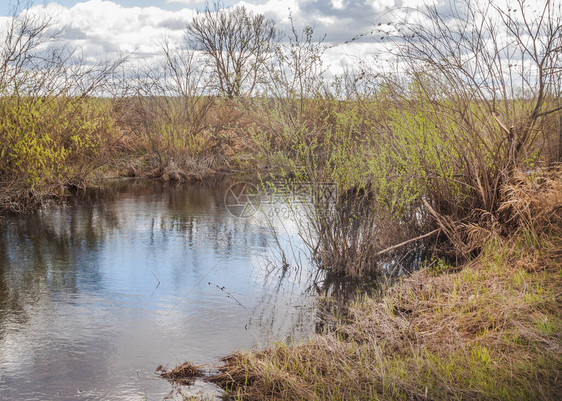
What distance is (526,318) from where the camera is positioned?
17.3 feet

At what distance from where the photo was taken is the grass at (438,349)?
13.3 ft

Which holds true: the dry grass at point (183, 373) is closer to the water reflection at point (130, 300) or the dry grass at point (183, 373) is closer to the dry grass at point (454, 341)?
the water reflection at point (130, 300)

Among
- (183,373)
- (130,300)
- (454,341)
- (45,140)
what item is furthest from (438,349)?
(45,140)

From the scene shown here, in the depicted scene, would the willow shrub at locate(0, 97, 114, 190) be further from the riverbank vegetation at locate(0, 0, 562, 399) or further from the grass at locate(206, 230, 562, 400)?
the grass at locate(206, 230, 562, 400)

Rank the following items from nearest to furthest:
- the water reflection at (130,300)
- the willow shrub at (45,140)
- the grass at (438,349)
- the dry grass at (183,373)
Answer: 1. the grass at (438,349)
2. the dry grass at (183,373)
3. the water reflection at (130,300)
4. the willow shrub at (45,140)

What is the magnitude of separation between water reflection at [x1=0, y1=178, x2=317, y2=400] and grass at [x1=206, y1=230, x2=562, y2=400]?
66 cm

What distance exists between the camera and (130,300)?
23.0ft

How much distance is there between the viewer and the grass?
406 centimetres

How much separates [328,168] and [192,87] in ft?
43.6

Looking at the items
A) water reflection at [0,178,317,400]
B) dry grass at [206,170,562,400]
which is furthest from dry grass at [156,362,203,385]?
dry grass at [206,170,562,400]

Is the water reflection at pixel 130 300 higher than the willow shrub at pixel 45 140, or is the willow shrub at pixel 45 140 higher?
the willow shrub at pixel 45 140

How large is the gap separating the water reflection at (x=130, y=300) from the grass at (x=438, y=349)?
2.17 feet

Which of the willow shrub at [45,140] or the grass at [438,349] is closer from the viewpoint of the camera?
the grass at [438,349]

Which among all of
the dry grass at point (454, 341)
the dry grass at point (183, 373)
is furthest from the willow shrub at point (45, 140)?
the dry grass at point (454, 341)
